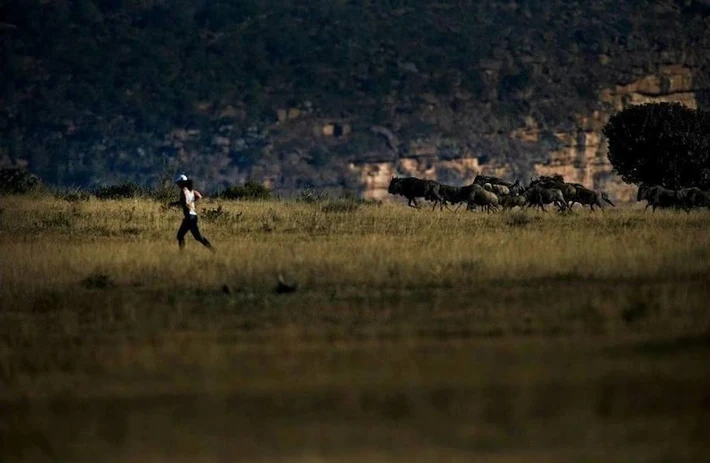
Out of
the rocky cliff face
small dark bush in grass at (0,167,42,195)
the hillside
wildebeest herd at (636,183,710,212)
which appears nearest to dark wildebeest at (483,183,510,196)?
wildebeest herd at (636,183,710,212)

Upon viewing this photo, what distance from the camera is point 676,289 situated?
1975cm

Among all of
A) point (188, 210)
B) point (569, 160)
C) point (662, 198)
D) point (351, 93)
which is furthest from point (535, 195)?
point (351, 93)

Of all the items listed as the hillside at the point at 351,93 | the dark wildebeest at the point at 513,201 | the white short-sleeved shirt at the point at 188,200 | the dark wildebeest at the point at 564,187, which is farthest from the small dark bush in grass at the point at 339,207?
the hillside at the point at 351,93

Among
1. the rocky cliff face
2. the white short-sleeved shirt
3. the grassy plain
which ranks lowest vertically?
the rocky cliff face

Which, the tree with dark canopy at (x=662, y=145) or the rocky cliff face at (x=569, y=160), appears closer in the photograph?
the tree with dark canopy at (x=662, y=145)

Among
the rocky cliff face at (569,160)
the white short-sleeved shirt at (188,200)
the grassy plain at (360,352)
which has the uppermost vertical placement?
the white short-sleeved shirt at (188,200)

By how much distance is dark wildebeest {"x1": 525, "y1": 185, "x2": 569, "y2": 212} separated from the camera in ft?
159

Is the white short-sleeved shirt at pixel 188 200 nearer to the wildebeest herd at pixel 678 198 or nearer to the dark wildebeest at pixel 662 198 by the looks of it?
the wildebeest herd at pixel 678 198

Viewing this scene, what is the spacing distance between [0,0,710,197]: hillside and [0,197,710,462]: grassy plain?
236 feet

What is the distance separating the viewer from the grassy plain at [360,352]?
10992 mm

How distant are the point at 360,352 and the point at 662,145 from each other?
4300 cm

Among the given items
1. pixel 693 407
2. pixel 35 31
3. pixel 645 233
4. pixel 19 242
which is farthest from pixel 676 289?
pixel 35 31

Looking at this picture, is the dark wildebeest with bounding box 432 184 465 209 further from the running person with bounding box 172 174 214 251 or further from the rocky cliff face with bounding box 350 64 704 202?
the rocky cliff face with bounding box 350 64 704 202

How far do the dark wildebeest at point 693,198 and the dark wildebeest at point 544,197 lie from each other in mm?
3412
